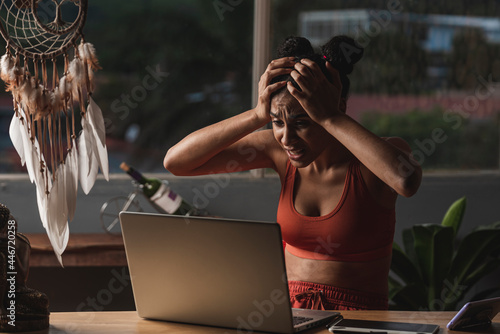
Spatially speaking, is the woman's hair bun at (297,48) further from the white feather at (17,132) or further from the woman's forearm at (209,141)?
the white feather at (17,132)

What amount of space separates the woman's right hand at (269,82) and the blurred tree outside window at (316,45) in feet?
4.72

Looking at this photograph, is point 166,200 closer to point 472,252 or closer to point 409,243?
point 409,243

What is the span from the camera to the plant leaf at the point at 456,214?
2992 mm

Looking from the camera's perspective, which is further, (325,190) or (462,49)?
(462,49)

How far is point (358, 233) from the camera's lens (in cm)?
185

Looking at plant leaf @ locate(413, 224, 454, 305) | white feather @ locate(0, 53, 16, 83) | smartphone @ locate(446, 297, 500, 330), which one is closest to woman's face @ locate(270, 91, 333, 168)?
smartphone @ locate(446, 297, 500, 330)

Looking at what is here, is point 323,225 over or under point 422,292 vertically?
over

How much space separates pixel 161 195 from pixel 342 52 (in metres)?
1.29

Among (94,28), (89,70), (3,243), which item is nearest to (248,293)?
(3,243)

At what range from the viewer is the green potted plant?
2.89 meters

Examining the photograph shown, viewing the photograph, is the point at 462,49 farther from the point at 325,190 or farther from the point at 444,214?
the point at 325,190

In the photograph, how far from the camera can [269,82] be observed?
5.82ft

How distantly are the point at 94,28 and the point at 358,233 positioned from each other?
6.19ft

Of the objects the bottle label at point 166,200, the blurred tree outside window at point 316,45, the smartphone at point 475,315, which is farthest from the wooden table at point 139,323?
the blurred tree outside window at point 316,45
